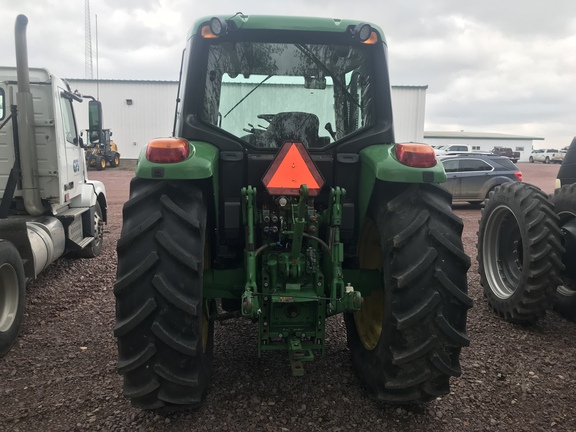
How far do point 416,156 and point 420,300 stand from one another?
2.76 feet

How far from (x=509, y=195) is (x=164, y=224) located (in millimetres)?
3700

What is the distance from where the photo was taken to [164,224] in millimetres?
2648

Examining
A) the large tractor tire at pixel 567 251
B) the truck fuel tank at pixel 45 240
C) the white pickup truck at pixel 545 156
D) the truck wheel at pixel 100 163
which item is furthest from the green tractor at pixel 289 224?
the white pickup truck at pixel 545 156

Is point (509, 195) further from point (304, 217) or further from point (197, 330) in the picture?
point (197, 330)

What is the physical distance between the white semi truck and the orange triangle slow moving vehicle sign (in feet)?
10.4

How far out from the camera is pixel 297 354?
2855 mm

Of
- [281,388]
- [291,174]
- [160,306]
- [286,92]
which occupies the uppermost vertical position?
[286,92]

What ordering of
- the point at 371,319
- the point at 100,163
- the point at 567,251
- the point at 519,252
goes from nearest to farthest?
the point at 371,319
the point at 567,251
the point at 519,252
the point at 100,163

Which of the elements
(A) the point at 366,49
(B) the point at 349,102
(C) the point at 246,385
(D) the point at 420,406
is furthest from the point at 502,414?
(A) the point at 366,49

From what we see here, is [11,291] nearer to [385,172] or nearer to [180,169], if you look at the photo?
[180,169]

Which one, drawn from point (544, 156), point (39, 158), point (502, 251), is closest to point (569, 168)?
point (502, 251)

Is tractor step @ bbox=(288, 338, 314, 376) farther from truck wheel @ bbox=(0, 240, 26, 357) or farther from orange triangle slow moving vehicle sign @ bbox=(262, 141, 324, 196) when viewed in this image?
truck wheel @ bbox=(0, 240, 26, 357)

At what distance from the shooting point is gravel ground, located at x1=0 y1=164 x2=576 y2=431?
286cm

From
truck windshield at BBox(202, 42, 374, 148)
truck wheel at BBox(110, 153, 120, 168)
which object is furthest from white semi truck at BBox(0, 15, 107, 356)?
truck wheel at BBox(110, 153, 120, 168)
